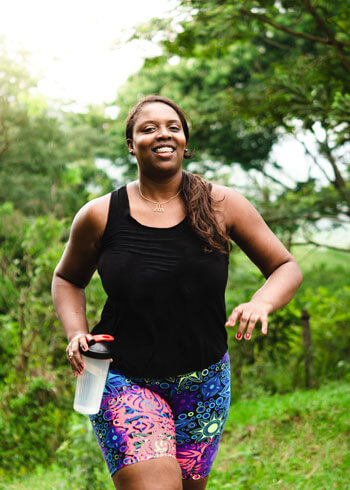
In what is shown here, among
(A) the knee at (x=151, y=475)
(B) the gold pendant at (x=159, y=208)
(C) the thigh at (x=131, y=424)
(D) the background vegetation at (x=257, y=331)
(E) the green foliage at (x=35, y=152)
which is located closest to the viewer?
(A) the knee at (x=151, y=475)

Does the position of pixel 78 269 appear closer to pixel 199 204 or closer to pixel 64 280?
pixel 64 280

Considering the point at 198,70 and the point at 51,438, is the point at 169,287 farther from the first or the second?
the point at 198,70

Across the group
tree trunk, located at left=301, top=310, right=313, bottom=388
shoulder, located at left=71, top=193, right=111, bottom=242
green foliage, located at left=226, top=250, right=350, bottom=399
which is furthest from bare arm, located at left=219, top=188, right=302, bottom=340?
tree trunk, located at left=301, top=310, right=313, bottom=388

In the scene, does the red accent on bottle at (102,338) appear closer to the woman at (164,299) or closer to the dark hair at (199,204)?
the woman at (164,299)

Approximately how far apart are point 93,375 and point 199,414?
505 mm

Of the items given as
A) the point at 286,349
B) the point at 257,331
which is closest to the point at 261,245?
the point at 257,331

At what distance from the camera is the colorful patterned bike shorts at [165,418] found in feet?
7.36

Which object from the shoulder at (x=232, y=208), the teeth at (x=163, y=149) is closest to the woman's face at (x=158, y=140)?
the teeth at (x=163, y=149)

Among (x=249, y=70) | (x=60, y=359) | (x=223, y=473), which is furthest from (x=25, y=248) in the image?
(x=249, y=70)

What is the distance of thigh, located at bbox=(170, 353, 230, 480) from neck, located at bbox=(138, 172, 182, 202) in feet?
2.55

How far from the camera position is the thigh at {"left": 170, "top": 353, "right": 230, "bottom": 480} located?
8.10 ft

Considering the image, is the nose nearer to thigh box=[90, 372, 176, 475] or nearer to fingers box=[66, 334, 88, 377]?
fingers box=[66, 334, 88, 377]

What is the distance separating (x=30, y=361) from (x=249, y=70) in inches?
338

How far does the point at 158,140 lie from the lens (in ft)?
8.34
